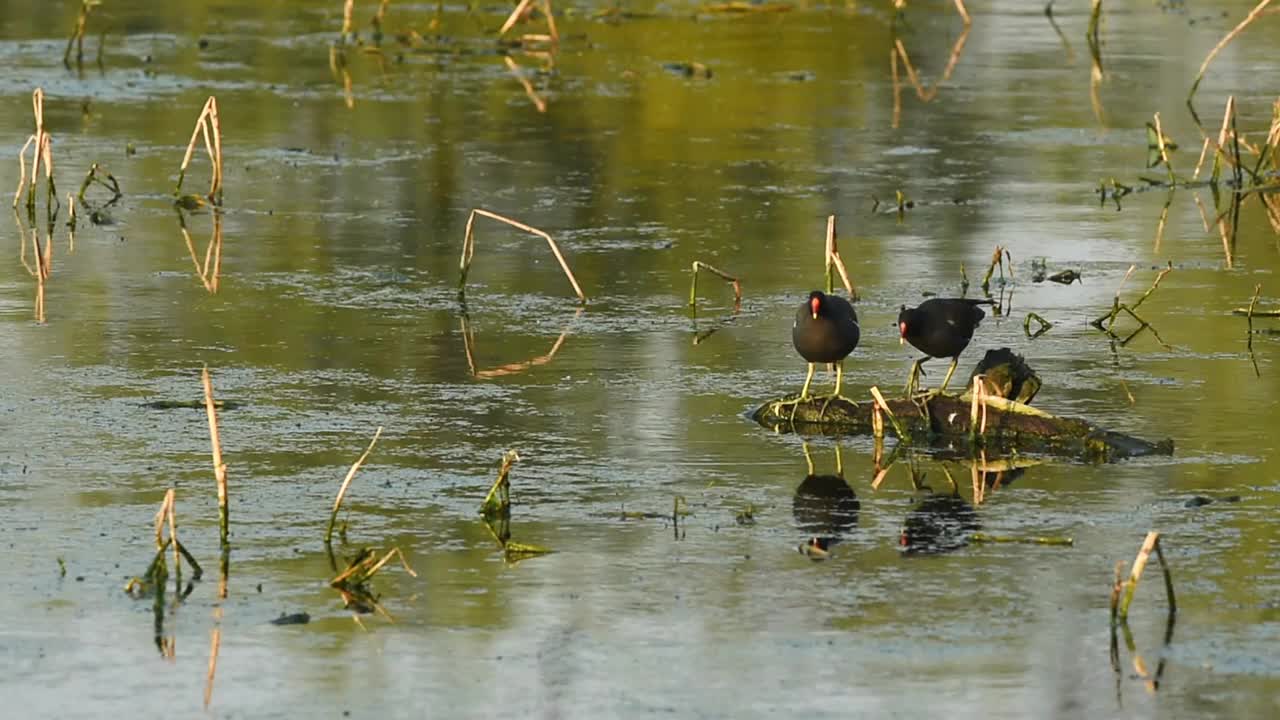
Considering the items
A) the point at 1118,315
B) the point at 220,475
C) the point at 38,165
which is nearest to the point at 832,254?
the point at 1118,315

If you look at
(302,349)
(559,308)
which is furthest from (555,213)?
(302,349)

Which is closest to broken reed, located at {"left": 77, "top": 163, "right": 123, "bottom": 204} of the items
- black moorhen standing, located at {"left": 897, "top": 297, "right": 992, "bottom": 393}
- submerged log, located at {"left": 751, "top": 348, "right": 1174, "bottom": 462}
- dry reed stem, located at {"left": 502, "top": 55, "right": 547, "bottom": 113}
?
dry reed stem, located at {"left": 502, "top": 55, "right": 547, "bottom": 113}

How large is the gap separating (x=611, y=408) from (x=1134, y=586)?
4200mm

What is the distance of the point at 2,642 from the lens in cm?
832

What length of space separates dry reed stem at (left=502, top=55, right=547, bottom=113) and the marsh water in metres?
0.15

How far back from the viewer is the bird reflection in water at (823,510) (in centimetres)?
953

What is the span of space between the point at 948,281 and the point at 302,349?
4262mm

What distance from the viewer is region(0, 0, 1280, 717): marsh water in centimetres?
809

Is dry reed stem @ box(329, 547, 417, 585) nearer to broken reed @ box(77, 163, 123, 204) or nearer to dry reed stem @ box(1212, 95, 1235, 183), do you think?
broken reed @ box(77, 163, 123, 204)

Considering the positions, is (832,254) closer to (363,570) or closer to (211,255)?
(211,255)

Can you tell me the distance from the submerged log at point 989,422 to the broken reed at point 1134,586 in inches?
93.4

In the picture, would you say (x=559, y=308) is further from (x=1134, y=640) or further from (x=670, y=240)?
(x=1134, y=640)

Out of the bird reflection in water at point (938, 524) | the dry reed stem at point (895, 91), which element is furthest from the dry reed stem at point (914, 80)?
the bird reflection in water at point (938, 524)

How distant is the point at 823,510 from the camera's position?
10047 mm
